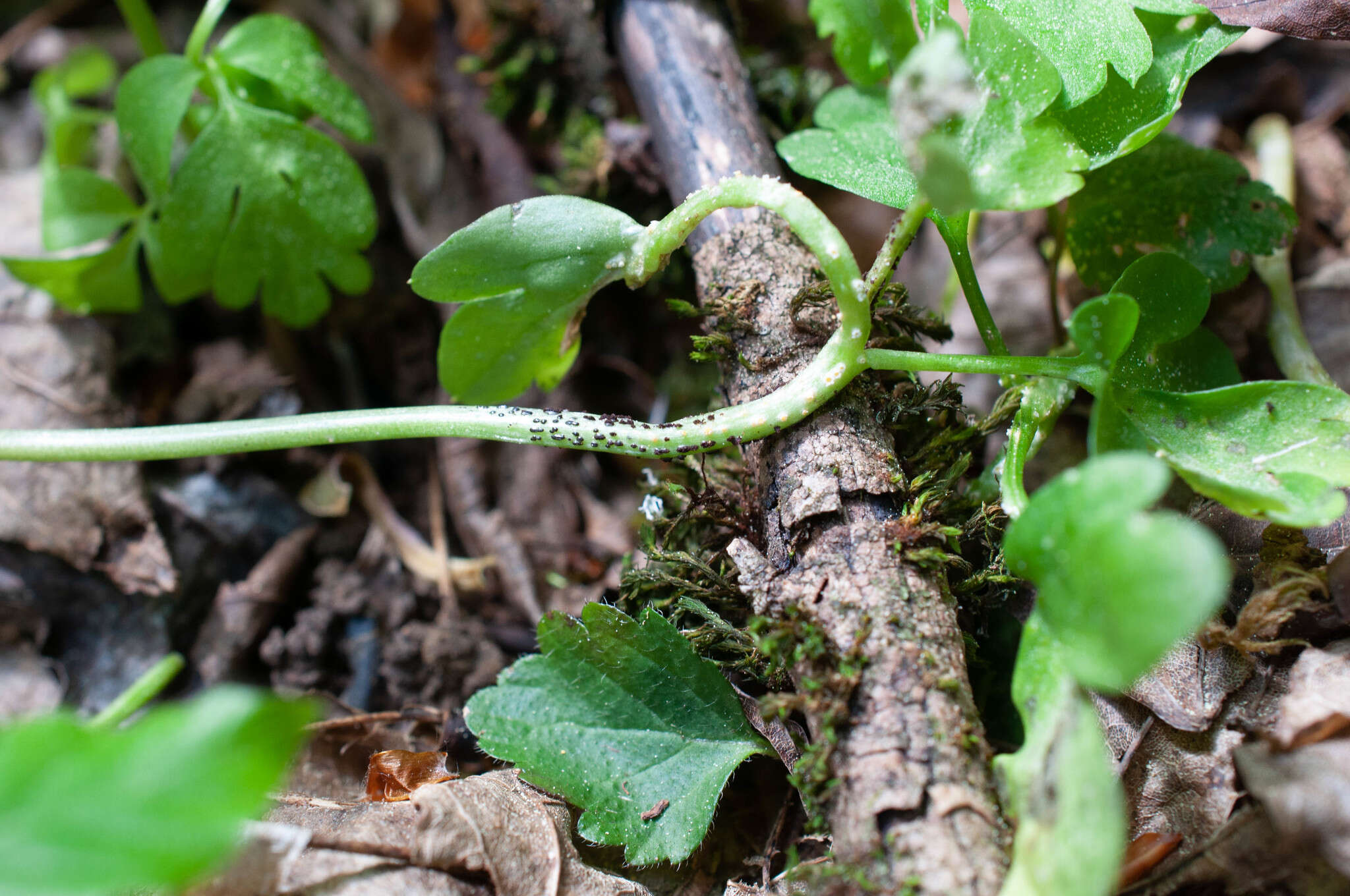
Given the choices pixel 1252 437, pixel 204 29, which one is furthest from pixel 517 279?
pixel 1252 437

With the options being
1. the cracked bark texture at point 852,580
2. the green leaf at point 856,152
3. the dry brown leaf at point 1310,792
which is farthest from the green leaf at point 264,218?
the dry brown leaf at point 1310,792

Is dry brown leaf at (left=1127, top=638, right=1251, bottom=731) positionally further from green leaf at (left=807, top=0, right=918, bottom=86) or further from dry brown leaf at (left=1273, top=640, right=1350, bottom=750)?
green leaf at (left=807, top=0, right=918, bottom=86)

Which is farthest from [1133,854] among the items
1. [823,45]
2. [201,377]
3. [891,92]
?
[201,377]

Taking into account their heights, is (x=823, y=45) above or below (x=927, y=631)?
above

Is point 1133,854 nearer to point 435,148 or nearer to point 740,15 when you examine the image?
point 740,15

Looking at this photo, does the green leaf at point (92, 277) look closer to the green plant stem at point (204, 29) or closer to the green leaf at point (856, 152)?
the green plant stem at point (204, 29)
